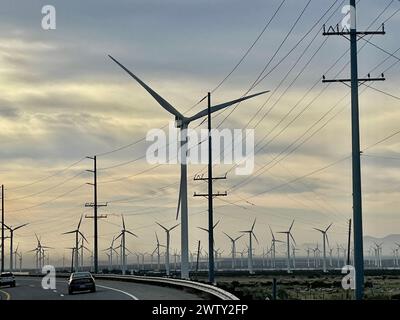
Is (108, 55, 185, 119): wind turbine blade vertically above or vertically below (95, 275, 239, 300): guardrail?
above

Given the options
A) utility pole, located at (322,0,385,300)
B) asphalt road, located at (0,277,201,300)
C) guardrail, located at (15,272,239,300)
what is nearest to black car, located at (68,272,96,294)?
asphalt road, located at (0,277,201,300)

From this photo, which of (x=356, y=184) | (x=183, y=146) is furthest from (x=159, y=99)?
(x=356, y=184)

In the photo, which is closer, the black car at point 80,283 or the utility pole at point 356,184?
the utility pole at point 356,184

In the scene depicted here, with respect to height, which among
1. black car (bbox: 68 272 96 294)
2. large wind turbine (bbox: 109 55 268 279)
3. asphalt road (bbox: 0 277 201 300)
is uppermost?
large wind turbine (bbox: 109 55 268 279)

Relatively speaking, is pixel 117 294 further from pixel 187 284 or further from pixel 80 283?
pixel 80 283

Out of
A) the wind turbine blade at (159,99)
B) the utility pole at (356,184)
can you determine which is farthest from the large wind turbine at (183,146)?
the utility pole at (356,184)

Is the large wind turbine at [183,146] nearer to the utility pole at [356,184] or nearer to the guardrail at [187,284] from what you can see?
the guardrail at [187,284]

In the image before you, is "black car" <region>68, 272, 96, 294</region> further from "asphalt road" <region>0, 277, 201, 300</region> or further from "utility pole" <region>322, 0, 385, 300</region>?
"utility pole" <region>322, 0, 385, 300</region>

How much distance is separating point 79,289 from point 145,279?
47.4ft

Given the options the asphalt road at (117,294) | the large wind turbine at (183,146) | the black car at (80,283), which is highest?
the large wind turbine at (183,146)

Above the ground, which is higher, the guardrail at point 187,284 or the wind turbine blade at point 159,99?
the wind turbine blade at point 159,99
